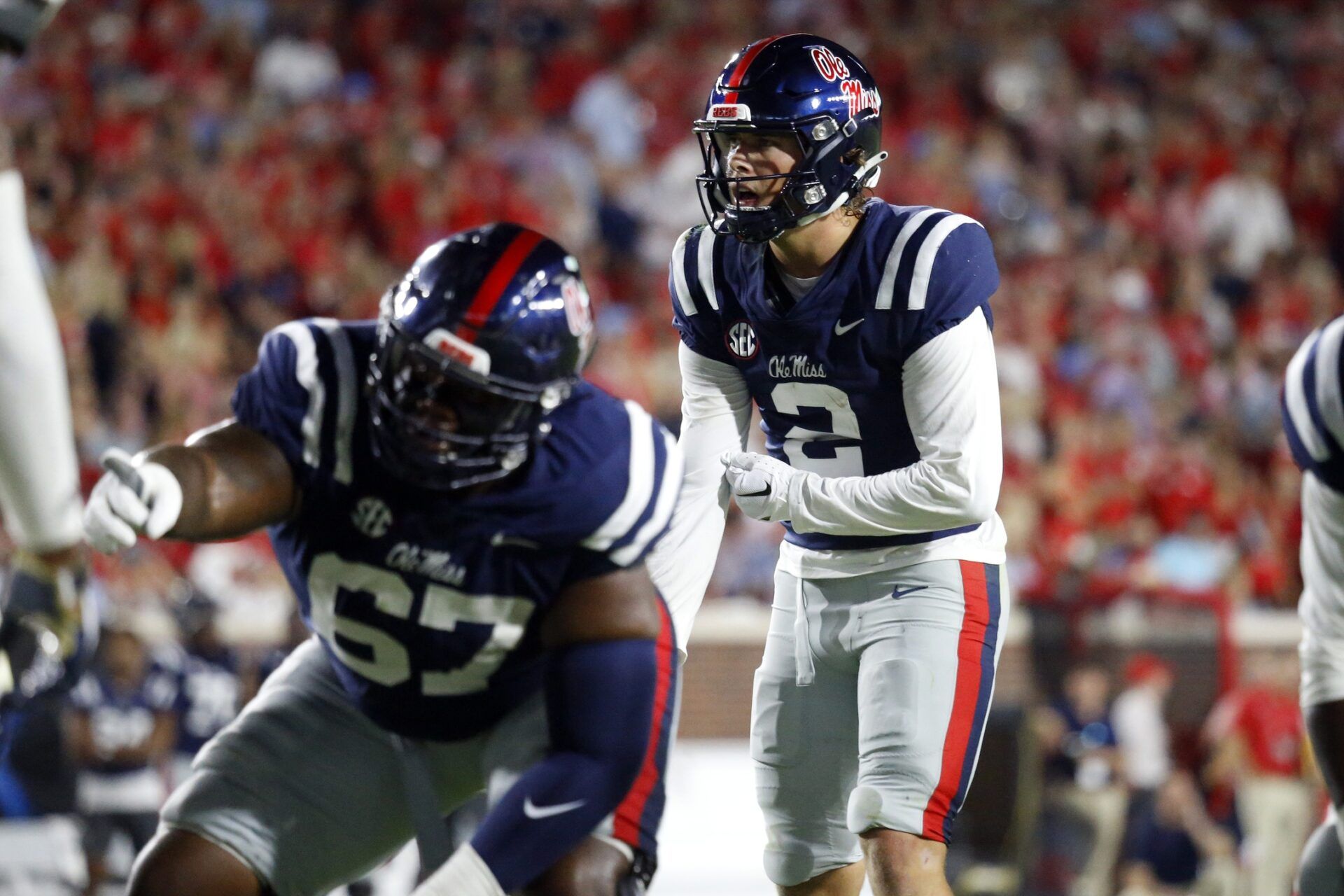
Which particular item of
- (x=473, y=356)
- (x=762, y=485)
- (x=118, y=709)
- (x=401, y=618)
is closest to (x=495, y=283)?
(x=473, y=356)

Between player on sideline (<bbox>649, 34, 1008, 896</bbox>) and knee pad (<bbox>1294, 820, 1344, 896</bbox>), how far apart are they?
0.66m

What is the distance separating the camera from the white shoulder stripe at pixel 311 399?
2574mm

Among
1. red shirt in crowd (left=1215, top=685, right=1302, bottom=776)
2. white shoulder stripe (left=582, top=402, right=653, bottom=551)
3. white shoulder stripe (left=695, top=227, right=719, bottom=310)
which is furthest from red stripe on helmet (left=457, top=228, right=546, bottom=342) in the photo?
red shirt in crowd (left=1215, top=685, right=1302, bottom=776)

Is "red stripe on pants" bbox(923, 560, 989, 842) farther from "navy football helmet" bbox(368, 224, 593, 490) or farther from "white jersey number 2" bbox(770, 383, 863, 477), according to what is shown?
"navy football helmet" bbox(368, 224, 593, 490)

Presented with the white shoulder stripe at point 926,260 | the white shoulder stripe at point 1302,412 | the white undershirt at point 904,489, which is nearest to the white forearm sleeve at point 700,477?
the white undershirt at point 904,489

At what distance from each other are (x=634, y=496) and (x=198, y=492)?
67 centimetres

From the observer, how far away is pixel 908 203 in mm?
10023

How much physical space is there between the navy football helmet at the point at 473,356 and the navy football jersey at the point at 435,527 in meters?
0.06

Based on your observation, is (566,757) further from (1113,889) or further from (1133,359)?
(1133,359)

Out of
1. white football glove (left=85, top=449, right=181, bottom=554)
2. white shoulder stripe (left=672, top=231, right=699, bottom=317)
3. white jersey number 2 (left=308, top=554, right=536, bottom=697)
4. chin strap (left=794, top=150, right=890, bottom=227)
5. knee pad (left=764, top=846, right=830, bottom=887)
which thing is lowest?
knee pad (left=764, top=846, right=830, bottom=887)

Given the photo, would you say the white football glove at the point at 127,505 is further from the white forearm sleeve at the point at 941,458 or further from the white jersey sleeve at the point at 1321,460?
the white jersey sleeve at the point at 1321,460

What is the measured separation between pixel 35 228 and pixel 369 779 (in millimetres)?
7200

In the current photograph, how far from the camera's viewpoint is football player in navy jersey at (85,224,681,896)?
254 centimetres

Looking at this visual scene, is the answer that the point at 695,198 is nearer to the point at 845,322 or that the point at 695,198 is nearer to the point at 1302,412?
the point at 845,322
